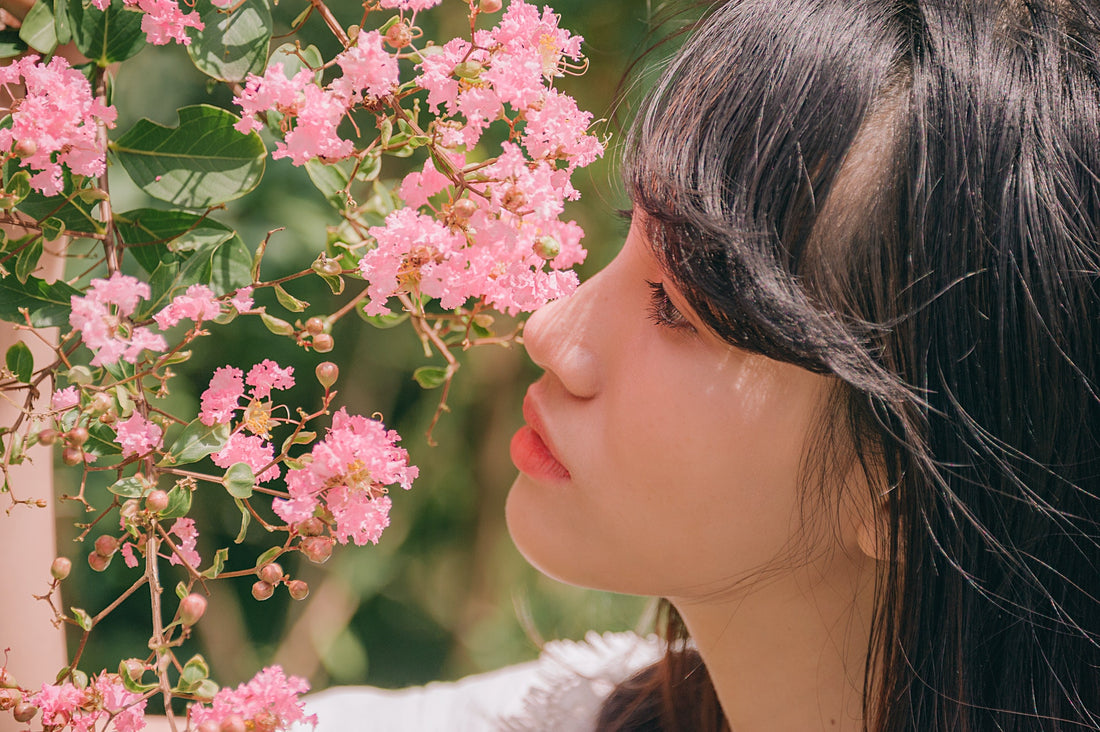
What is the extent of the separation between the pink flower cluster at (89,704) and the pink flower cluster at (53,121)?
0.93ft

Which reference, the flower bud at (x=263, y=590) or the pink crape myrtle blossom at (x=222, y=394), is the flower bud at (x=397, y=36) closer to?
the pink crape myrtle blossom at (x=222, y=394)

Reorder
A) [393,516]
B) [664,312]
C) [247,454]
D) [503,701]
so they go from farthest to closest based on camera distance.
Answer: [393,516], [503,701], [664,312], [247,454]

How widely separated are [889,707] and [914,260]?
352mm

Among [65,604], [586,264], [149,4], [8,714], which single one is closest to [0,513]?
[8,714]

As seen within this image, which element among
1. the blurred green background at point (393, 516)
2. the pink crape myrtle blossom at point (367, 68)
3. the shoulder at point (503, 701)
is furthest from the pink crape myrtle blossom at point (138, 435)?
the blurred green background at point (393, 516)

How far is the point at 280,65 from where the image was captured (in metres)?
0.54

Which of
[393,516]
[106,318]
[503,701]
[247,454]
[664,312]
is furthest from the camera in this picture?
[393,516]

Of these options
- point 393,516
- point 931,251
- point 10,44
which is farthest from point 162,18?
point 393,516

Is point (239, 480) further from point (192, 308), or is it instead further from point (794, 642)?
point (794, 642)

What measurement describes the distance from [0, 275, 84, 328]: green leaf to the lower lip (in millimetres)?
339

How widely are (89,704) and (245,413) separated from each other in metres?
0.18

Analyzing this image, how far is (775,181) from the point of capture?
0.61 meters

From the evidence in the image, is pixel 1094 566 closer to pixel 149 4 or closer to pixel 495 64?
pixel 495 64

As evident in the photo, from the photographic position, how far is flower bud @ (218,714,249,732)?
51 cm
